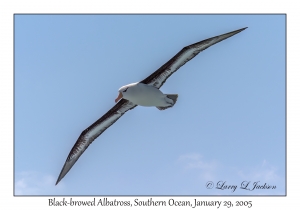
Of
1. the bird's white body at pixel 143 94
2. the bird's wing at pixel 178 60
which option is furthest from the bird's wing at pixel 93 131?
the bird's wing at pixel 178 60

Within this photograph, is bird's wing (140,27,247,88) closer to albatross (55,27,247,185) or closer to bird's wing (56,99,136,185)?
albatross (55,27,247,185)

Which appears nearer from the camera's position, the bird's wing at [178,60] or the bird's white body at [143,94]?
the bird's wing at [178,60]

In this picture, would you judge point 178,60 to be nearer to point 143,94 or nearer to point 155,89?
point 155,89

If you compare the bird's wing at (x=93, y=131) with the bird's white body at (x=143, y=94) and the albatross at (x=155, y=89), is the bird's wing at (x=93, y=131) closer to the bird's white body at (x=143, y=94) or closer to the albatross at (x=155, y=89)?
the albatross at (x=155, y=89)

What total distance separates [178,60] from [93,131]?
5385mm

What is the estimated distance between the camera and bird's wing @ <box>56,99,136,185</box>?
961 inches

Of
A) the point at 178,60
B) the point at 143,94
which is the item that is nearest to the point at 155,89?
the point at 143,94

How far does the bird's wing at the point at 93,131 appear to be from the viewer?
24406mm

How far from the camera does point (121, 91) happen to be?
22.5 meters

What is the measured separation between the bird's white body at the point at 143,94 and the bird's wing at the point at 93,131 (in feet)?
6.05

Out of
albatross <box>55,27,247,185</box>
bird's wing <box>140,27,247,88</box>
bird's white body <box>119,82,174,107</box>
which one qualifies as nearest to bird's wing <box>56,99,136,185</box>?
albatross <box>55,27,247,185</box>

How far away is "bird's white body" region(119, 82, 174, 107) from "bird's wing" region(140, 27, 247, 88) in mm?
622

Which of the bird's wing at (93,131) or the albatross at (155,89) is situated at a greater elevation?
the albatross at (155,89)
